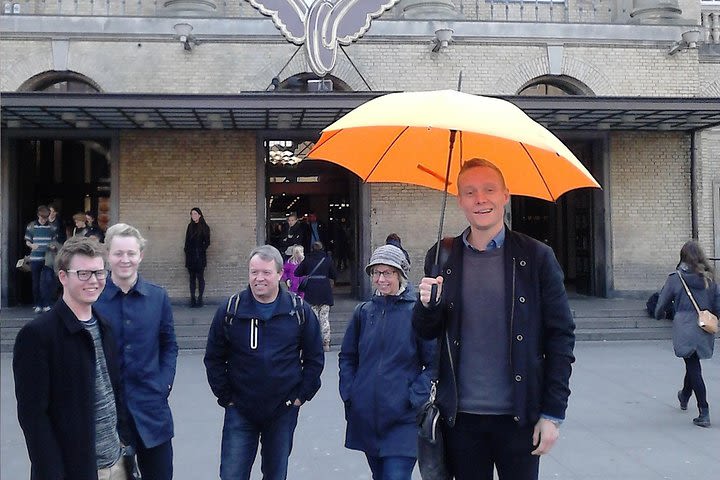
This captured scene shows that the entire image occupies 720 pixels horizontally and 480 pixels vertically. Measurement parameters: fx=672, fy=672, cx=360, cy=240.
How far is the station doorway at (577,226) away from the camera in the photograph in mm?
17453

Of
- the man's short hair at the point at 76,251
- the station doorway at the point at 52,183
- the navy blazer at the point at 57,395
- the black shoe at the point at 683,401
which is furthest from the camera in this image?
the station doorway at the point at 52,183

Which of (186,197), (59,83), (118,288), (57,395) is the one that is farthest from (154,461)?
(59,83)

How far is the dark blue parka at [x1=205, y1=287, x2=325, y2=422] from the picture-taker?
4098 millimetres

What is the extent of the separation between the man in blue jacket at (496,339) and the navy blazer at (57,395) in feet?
5.00

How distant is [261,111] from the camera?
47.0 ft

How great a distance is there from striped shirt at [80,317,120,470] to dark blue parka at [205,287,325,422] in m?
0.91

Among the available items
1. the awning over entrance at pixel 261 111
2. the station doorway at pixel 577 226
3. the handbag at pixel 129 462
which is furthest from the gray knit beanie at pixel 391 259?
the station doorway at pixel 577 226

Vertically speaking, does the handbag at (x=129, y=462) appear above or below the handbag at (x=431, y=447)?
below

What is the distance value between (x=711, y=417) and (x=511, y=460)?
5664mm

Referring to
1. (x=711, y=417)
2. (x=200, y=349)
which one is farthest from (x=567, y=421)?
(x=200, y=349)

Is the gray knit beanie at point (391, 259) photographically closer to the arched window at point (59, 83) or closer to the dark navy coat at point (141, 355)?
the dark navy coat at point (141, 355)

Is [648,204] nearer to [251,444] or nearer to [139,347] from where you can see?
[251,444]

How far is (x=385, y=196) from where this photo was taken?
16.4 m

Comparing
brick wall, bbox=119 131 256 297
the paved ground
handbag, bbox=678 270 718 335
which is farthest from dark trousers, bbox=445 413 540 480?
brick wall, bbox=119 131 256 297
